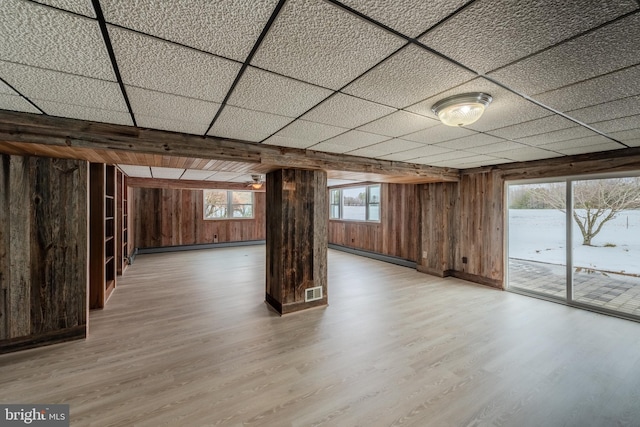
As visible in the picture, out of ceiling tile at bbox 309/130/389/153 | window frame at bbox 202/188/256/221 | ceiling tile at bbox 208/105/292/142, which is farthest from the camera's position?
window frame at bbox 202/188/256/221

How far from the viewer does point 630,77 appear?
1.44m

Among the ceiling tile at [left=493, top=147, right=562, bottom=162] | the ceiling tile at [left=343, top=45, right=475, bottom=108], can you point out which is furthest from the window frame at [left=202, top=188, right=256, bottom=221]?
the ceiling tile at [left=343, top=45, right=475, bottom=108]

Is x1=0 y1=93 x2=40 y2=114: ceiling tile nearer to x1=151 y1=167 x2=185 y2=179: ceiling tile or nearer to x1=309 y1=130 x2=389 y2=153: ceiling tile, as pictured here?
x1=309 y1=130 x2=389 y2=153: ceiling tile

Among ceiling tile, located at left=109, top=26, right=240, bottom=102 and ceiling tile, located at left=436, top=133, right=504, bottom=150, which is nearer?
ceiling tile, located at left=109, top=26, right=240, bottom=102

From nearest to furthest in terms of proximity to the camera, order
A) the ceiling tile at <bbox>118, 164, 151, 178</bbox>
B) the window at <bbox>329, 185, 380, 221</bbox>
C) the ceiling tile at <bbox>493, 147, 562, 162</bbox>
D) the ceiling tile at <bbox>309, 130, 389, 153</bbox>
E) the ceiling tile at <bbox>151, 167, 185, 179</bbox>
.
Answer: the ceiling tile at <bbox>309, 130, 389, 153</bbox>, the ceiling tile at <bbox>493, 147, 562, 162</bbox>, the ceiling tile at <bbox>118, 164, 151, 178</bbox>, the ceiling tile at <bbox>151, 167, 185, 179</bbox>, the window at <bbox>329, 185, 380, 221</bbox>

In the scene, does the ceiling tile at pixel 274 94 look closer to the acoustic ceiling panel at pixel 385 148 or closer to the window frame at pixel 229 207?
the acoustic ceiling panel at pixel 385 148

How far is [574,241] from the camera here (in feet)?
12.4

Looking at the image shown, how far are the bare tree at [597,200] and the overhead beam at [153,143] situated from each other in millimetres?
2972

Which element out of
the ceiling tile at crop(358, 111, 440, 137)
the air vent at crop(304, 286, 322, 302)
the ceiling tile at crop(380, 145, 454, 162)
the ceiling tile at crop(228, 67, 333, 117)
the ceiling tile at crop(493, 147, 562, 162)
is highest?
the ceiling tile at crop(493, 147, 562, 162)

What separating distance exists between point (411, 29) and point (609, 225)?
14.7 feet

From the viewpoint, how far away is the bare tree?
133 inches

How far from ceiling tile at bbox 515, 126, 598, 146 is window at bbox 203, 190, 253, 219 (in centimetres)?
834

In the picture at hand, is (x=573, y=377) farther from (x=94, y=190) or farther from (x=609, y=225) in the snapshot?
(x=94, y=190)

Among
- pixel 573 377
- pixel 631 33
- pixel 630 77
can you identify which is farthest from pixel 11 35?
pixel 573 377
